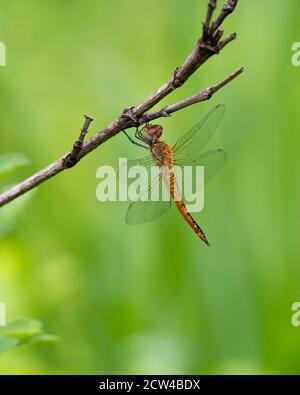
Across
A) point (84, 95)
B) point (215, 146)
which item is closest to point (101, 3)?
point (84, 95)

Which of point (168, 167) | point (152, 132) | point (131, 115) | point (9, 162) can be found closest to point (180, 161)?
point (168, 167)

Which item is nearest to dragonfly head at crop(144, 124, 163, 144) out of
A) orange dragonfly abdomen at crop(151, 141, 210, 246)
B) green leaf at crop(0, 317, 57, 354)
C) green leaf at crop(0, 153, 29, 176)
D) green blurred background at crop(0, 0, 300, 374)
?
orange dragonfly abdomen at crop(151, 141, 210, 246)

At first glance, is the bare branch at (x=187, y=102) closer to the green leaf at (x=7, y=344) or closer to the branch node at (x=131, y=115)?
the branch node at (x=131, y=115)

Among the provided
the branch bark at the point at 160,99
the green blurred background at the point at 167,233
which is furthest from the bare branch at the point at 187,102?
the green blurred background at the point at 167,233

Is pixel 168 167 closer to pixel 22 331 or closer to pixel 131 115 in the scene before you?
pixel 22 331

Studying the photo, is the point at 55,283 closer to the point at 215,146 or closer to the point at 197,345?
the point at 197,345

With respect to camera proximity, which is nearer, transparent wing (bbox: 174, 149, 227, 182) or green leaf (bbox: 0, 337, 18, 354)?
green leaf (bbox: 0, 337, 18, 354)

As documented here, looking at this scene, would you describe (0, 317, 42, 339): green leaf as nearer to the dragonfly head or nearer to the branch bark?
the branch bark
